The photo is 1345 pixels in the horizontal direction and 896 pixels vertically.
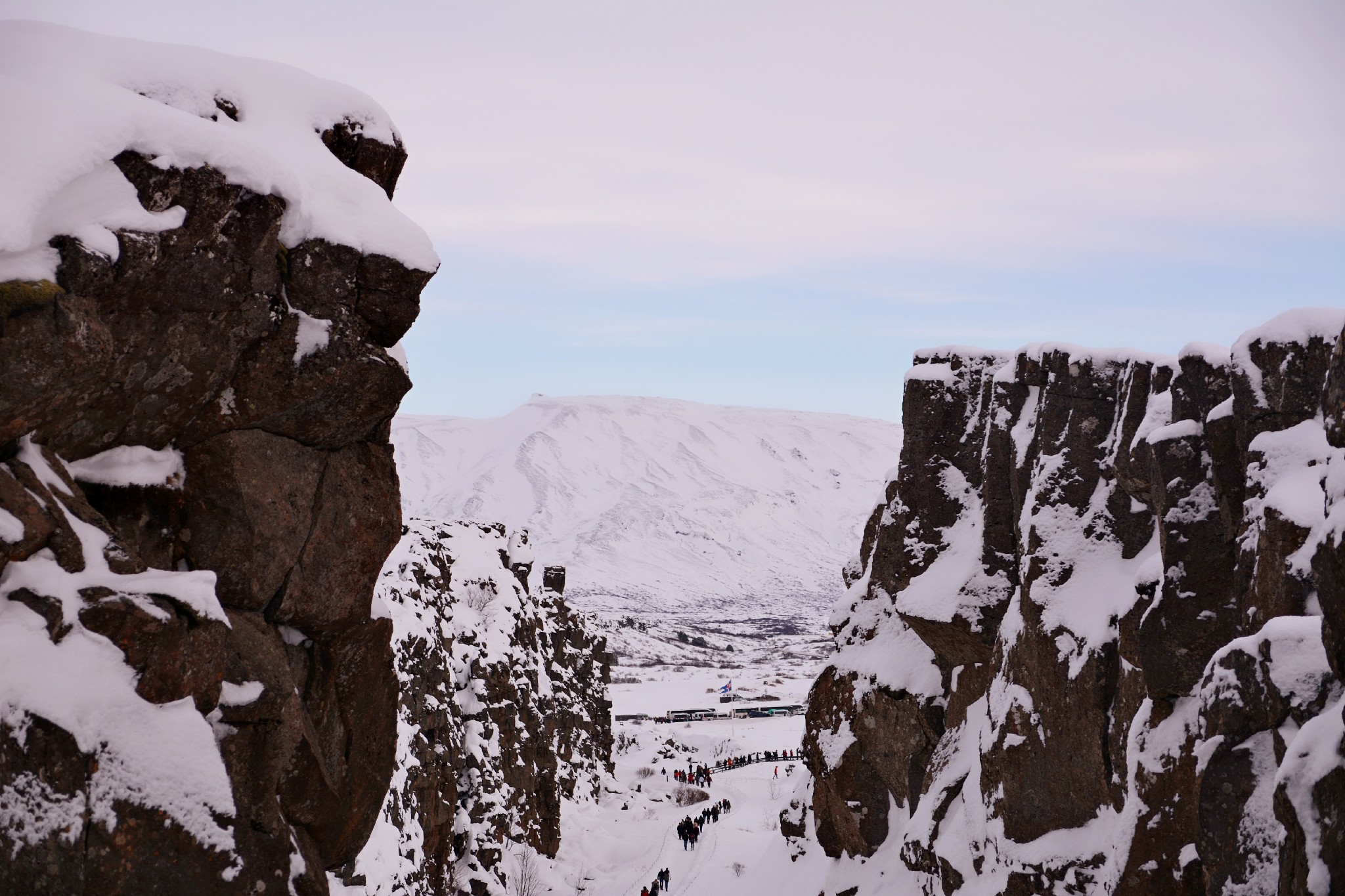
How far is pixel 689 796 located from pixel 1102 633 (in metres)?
55.1

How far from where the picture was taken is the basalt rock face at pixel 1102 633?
1154 cm

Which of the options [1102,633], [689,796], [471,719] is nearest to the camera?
[1102,633]

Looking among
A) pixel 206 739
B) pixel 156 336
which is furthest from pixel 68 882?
pixel 156 336

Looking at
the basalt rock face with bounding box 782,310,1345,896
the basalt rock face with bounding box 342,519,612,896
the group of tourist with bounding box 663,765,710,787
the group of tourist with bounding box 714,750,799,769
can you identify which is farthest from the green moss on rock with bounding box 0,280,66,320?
the group of tourist with bounding box 714,750,799,769

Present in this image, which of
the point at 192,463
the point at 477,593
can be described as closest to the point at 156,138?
the point at 192,463

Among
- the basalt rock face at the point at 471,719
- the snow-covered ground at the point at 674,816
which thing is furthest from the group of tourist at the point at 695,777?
the basalt rock face at the point at 471,719

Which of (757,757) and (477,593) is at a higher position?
(477,593)

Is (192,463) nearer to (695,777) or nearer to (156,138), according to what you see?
(156,138)

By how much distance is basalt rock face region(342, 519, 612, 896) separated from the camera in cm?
3297

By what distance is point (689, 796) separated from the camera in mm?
72875

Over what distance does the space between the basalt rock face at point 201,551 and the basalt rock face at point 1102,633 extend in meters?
10.1

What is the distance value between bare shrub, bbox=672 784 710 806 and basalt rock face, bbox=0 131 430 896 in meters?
58.9

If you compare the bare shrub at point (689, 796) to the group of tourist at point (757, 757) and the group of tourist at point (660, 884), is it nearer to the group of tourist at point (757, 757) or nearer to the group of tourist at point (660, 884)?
the group of tourist at point (757, 757)

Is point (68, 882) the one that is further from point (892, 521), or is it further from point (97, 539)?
point (892, 521)
